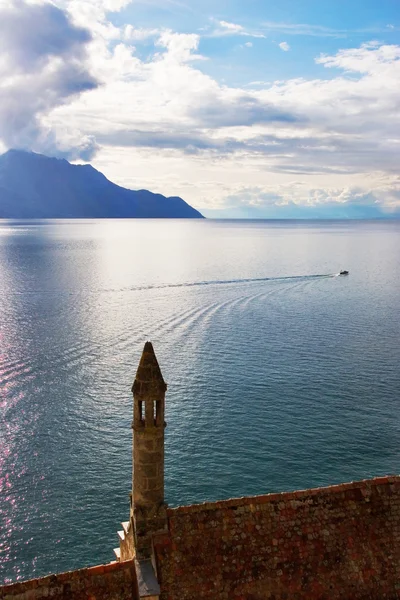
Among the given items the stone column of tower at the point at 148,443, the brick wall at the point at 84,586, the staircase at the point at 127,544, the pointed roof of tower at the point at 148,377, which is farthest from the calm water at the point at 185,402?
the pointed roof of tower at the point at 148,377

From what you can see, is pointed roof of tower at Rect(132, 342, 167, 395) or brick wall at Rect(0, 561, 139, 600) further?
pointed roof of tower at Rect(132, 342, 167, 395)

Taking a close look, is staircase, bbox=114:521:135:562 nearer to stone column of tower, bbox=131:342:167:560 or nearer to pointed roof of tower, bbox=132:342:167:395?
stone column of tower, bbox=131:342:167:560

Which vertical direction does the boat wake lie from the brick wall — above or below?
below

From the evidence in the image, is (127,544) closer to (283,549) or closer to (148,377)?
(283,549)

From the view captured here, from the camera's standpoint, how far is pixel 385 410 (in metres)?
62.4

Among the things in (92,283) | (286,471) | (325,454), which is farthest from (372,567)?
(92,283)

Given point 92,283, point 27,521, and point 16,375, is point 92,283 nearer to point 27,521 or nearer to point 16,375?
point 16,375

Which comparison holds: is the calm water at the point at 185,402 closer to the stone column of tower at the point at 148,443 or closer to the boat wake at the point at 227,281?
the boat wake at the point at 227,281

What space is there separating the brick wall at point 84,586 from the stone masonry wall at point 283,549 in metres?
1.37

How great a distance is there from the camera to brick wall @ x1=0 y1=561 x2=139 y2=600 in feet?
61.8

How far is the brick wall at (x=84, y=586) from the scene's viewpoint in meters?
18.8

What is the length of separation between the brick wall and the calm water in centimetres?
2125

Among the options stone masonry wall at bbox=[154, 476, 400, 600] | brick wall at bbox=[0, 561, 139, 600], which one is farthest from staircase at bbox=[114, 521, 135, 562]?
stone masonry wall at bbox=[154, 476, 400, 600]

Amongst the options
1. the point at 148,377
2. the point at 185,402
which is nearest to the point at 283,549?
the point at 148,377
